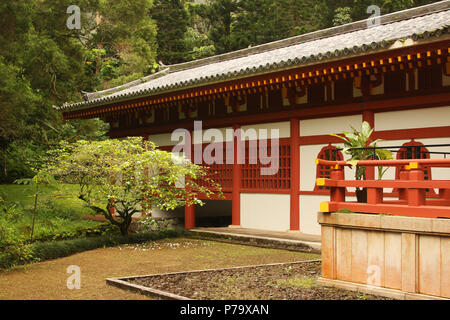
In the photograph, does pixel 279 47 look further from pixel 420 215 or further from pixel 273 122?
pixel 420 215

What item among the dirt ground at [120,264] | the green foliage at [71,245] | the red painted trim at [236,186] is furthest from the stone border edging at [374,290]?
the red painted trim at [236,186]

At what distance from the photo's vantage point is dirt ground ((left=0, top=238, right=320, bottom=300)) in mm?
8070

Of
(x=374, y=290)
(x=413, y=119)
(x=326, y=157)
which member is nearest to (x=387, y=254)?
(x=374, y=290)

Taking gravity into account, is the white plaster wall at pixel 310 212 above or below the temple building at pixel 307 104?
below

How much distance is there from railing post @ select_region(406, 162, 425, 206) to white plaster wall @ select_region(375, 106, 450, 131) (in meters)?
4.19

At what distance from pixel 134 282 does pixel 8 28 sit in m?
11.4

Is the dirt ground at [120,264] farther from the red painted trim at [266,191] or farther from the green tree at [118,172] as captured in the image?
the red painted trim at [266,191]

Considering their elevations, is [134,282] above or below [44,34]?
below

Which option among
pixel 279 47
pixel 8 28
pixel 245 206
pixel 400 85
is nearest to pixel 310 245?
pixel 245 206

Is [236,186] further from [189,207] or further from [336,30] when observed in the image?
[336,30]

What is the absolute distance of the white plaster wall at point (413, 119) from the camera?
1084 cm

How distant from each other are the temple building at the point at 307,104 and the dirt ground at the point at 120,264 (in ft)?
6.29

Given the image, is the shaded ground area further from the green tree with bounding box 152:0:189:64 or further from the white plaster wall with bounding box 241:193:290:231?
the green tree with bounding box 152:0:189:64

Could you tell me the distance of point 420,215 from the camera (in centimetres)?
695
